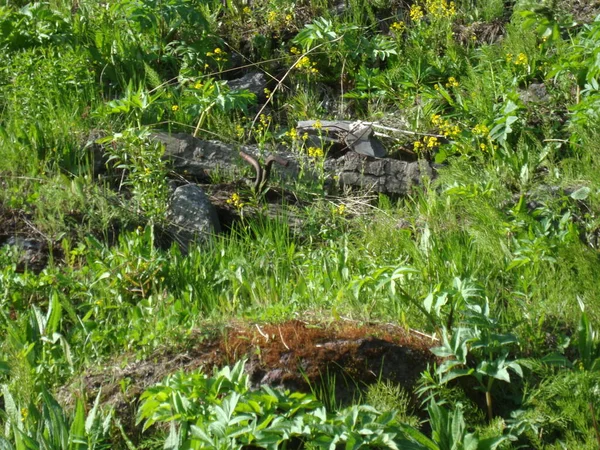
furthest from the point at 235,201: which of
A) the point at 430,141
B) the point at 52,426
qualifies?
the point at 52,426

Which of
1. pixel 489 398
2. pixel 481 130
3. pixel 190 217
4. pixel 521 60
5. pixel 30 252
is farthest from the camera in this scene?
pixel 521 60

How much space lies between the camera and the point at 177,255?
5461mm

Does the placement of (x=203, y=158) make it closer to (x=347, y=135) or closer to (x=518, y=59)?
(x=347, y=135)

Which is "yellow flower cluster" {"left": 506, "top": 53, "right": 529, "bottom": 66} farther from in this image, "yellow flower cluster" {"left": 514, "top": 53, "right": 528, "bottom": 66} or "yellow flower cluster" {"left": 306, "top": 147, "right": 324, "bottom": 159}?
"yellow flower cluster" {"left": 306, "top": 147, "right": 324, "bottom": 159}

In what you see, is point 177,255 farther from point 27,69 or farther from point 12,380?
point 27,69

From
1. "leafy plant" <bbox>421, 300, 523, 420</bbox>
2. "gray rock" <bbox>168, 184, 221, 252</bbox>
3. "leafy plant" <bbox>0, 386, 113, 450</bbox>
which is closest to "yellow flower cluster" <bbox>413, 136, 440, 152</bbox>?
"gray rock" <bbox>168, 184, 221, 252</bbox>

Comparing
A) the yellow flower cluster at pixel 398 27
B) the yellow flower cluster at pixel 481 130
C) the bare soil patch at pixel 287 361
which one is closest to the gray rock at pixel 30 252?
the bare soil patch at pixel 287 361

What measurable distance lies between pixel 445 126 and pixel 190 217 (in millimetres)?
2096

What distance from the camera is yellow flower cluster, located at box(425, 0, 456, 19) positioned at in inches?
316

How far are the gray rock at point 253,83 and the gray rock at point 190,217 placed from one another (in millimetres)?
1724

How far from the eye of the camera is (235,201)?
627 cm

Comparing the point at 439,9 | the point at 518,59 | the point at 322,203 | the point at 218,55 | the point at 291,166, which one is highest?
the point at 439,9

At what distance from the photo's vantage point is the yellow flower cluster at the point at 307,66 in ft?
25.4

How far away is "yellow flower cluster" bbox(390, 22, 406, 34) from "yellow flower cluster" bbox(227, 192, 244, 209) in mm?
2521
